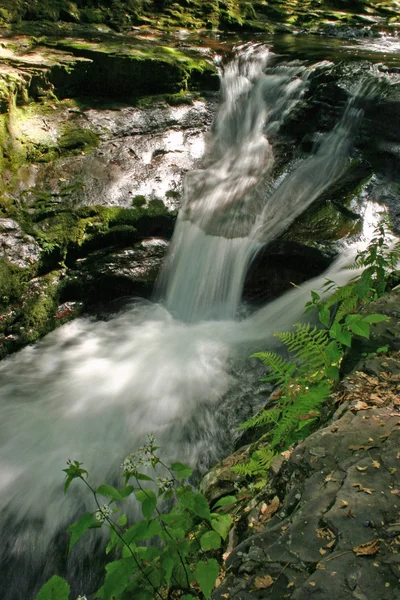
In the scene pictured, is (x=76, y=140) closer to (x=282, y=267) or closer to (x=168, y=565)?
(x=282, y=267)

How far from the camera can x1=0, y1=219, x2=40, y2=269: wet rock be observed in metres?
5.66

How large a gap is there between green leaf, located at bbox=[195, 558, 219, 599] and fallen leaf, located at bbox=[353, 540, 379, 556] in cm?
47

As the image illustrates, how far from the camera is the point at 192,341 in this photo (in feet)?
18.5

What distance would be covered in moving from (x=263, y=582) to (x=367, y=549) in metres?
0.35

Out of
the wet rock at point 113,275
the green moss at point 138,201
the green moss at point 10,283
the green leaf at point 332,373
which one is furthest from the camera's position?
the green moss at point 138,201

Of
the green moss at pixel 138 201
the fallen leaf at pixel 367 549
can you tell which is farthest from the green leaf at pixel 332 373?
the green moss at pixel 138 201

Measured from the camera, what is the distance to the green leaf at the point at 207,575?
1.42 meters

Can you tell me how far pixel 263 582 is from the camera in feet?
4.65

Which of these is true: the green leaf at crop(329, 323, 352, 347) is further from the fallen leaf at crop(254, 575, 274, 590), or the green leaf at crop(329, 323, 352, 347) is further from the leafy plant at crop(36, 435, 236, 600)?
the fallen leaf at crop(254, 575, 274, 590)

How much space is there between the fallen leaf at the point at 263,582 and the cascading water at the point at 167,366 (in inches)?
91.3

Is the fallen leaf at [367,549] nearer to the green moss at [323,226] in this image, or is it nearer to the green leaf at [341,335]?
the green leaf at [341,335]

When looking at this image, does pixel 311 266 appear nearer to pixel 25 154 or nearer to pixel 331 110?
pixel 331 110

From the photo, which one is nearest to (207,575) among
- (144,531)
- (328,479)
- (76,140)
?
(144,531)

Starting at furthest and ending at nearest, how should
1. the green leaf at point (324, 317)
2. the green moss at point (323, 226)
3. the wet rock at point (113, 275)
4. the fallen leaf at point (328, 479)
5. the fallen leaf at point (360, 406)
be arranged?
the wet rock at point (113, 275)
the green moss at point (323, 226)
the green leaf at point (324, 317)
the fallen leaf at point (360, 406)
the fallen leaf at point (328, 479)
